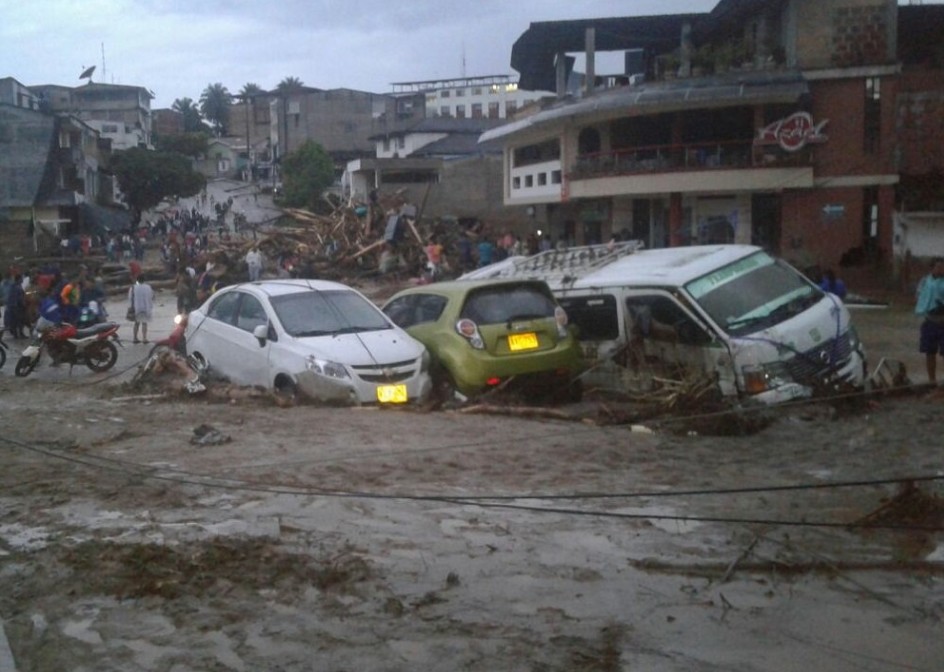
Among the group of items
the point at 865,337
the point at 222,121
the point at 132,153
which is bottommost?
the point at 865,337

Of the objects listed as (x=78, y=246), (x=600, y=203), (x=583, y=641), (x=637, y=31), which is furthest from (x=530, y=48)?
(x=583, y=641)

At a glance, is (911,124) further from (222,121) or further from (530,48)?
(222,121)

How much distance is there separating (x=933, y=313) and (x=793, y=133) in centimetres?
2069

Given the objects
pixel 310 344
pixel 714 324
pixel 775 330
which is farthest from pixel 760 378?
pixel 310 344

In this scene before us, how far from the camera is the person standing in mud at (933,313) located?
40.4 ft

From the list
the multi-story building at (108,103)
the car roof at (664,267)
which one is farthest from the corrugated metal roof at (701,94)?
the multi-story building at (108,103)

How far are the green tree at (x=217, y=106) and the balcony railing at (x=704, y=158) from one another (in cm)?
9730

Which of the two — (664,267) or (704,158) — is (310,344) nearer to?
(664,267)

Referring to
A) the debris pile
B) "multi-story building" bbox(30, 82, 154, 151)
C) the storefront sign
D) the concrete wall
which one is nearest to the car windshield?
the debris pile

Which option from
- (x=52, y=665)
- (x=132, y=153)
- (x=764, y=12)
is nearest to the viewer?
(x=52, y=665)

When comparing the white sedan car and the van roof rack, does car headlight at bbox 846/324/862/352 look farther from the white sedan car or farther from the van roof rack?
the white sedan car

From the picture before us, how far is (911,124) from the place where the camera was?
31.6 m

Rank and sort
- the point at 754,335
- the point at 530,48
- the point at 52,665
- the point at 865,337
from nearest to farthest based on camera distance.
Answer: the point at 52,665
the point at 754,335
the point at 865,337
the point at 530,48

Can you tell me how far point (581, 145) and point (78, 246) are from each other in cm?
2083
